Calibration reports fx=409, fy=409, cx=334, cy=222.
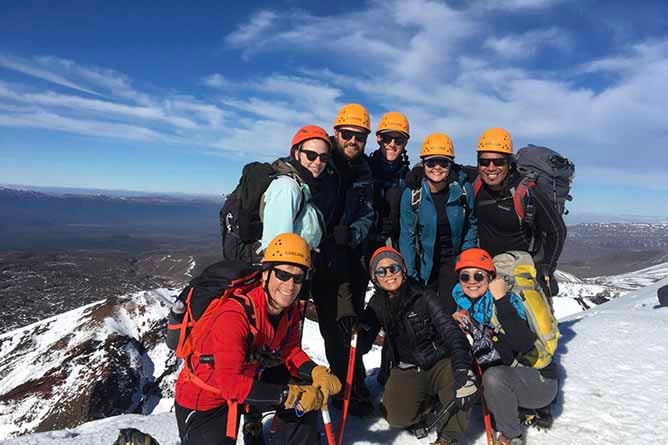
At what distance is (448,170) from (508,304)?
99.6 inches

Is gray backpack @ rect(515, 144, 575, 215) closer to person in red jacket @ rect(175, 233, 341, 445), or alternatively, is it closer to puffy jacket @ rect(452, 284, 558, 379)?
puffy jacket @ rect(452, 284, 558, 379)

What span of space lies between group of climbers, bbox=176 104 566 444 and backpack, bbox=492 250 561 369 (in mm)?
220

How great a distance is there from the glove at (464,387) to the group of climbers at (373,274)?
0.02 meters

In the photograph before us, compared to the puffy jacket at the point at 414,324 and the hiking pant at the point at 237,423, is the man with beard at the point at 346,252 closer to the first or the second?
the puffy jacket at the point at 414,324

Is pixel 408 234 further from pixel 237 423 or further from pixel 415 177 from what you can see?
pixel 237 423

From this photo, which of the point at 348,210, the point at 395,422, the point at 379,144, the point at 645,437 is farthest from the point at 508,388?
the point at 379,144

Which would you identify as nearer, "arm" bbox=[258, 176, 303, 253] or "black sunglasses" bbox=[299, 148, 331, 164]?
"arm" bbox=[258, 176, 303, 253]

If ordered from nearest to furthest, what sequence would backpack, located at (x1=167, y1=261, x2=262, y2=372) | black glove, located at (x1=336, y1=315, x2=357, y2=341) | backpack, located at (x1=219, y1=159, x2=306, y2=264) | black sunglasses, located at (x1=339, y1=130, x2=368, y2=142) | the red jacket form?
the red jacket
backpack, located at (x1=167, y1=261, x2=262, y2=372)
backpack, located at (x1=219, y1=159, x2=306, y2=264)
black glove, located at (x1=336, y1=315, x2=357, y2=341)
black sunglasses, located at (x1=339, y1=130, x2=368, y2=142)

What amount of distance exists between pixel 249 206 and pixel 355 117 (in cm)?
273

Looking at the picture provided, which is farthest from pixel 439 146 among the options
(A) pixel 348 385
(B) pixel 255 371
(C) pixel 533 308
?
(B) pixel 255 371

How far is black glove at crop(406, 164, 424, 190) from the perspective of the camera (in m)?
7.18

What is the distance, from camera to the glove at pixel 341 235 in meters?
6.06

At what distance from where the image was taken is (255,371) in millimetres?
4766

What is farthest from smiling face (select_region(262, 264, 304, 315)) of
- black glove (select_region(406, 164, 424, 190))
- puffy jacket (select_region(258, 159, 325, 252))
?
black glove (select_region(406, 164, 424, 190))
